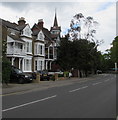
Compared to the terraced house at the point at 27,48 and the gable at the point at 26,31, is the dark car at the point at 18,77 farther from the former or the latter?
the gable at the point at 26,31

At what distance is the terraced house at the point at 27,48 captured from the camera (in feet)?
107

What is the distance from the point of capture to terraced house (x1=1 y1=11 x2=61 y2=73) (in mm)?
32500

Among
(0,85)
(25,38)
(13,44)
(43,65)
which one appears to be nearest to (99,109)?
(0,85)

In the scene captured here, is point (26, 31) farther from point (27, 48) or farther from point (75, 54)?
point (75, 54)

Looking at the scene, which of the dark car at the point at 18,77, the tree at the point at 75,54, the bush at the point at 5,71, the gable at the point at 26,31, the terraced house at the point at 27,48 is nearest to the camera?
the bush at the point at 5,71

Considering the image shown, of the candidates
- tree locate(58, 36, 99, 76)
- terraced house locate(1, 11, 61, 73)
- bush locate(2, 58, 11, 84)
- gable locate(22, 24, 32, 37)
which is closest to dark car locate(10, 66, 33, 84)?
bush locate(2, 58, 11, 84)

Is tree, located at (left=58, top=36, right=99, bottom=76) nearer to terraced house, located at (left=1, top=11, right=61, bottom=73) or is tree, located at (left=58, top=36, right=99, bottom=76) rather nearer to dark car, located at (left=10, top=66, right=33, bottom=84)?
terraced house, located at (left=1, top=11, right=61, bottom=73)

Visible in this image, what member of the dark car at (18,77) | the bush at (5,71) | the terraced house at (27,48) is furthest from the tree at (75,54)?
the bush at (5,71)

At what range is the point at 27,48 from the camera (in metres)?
37.4

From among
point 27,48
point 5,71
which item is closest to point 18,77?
point 5,71

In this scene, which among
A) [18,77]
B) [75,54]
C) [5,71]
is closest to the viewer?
[5,71]

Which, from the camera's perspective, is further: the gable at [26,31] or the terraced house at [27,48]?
the gable at [26,31]

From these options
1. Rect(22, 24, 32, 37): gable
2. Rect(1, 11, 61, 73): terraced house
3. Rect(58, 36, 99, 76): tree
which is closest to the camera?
Rect(1, 11, 61, 73): terraced house

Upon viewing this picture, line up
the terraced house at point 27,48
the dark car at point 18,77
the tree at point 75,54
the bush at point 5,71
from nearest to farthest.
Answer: the bush at point 5,71 → the dark car at point 18,77 → the terraced house at point 27,48 → the tree at point 75,54
